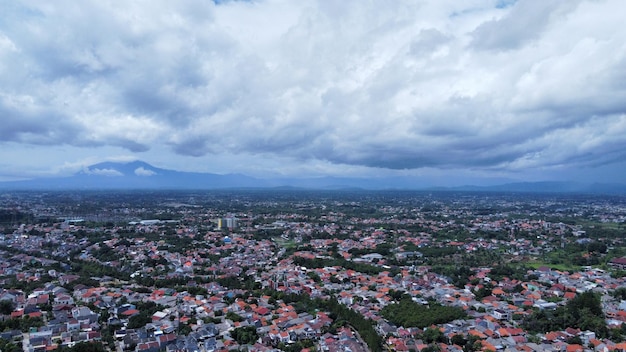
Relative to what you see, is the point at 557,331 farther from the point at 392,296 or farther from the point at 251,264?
the point at 251,264

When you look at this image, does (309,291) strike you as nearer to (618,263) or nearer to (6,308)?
(6,308)

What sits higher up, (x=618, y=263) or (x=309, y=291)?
(x=618, y=263)

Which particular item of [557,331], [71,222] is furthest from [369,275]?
[71,222]

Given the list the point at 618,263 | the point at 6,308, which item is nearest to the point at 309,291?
the point at 6,308

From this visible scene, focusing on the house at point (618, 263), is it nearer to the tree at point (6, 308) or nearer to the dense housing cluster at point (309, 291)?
the dense housing cluster at point (309, 291)

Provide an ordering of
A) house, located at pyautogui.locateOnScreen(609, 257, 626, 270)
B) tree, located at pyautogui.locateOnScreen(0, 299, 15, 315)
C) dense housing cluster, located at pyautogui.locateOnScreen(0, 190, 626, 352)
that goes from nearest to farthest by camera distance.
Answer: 1. dense housing cluster, located at pyautogui.locateOnScreen(0, 190, 626, 352)
2. tree, located at pyautogui.locateOnScreen(0, 299, 15, 315)
3. house, located at pyautogui.locateOnScreen(609, 257, 626, 270)

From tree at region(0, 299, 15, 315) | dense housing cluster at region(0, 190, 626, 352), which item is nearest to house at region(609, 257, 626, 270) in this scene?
dense housing cluster at region(0, 190, 626, 352)

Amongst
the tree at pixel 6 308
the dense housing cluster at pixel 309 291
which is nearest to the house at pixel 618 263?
the dense housing cluster at pixel 309 291

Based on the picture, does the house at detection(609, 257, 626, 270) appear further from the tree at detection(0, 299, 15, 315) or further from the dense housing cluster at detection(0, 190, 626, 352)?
the tree at detection(0, 299, 15, 315)

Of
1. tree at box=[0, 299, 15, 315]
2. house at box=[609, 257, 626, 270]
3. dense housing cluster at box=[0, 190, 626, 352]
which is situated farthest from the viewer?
house at box=[609, 257, 626, 270]

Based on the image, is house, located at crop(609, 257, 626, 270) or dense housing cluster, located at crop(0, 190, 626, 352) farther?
house, located at crop(609, 257, 626, 270)

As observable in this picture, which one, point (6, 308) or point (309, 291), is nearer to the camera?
point (6, 308)
